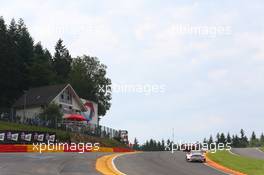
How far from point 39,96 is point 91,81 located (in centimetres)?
3241

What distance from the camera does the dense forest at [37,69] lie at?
303 feet

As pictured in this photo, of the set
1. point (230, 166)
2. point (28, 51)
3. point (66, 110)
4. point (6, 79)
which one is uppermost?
point (28, 51)

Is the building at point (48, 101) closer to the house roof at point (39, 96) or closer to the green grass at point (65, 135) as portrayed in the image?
the house roof at point (39, 96)

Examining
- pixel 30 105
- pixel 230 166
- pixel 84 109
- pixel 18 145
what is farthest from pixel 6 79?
pixel 230 166

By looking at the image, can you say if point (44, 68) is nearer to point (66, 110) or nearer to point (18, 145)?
point (66, 110)

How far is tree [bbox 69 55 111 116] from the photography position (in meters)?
114

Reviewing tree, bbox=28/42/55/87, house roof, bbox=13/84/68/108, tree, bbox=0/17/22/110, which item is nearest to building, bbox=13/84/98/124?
house roof, bbox=13/84/68/108

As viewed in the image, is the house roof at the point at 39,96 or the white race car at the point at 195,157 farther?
the house roof at the point at 39,96

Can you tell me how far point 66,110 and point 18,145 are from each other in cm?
4677

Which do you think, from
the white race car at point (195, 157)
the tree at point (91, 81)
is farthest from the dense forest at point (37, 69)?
the white race car at point (195, 157)

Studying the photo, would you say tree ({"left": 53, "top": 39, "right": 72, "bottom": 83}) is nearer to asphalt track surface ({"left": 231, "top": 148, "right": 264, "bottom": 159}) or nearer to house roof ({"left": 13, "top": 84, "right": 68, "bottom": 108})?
house roof ({"left": 13, "top": 84, "right": 68, "bottom": 108})

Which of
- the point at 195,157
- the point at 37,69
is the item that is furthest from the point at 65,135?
the point at 37,69

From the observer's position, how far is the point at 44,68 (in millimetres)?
101750

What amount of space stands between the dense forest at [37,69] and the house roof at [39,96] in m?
3.89
